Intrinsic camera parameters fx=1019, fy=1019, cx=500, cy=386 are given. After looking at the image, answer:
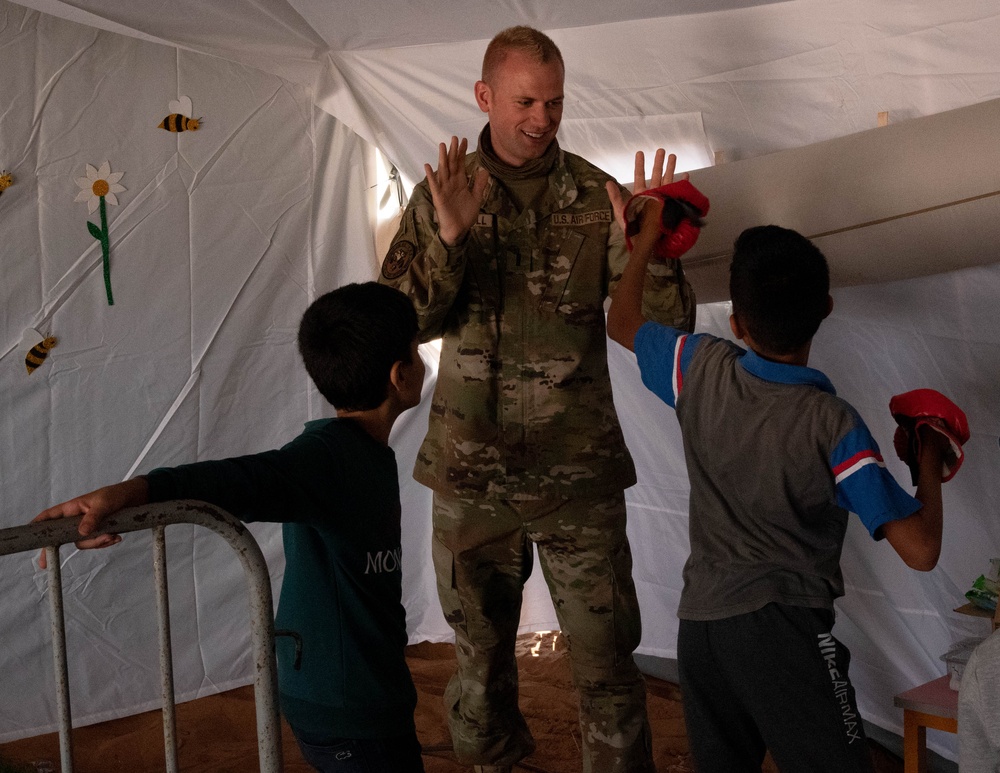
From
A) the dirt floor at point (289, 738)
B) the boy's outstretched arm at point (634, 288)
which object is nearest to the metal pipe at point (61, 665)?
the boy's outstretched arm at point (634, 288)

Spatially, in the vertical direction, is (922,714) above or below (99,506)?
below

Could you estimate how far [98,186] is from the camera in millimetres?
2902

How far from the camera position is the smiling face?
1.97 m

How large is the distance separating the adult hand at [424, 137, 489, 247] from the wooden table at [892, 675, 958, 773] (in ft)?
A: 4.38

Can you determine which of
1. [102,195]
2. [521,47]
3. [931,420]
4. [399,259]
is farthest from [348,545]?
[102,195]

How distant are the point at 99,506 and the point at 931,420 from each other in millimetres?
1189

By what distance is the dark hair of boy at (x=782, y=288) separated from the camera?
1545 millimetres

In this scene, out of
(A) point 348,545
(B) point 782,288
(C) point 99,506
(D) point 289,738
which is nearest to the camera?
(C) point 99,506

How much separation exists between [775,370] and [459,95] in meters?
1.70

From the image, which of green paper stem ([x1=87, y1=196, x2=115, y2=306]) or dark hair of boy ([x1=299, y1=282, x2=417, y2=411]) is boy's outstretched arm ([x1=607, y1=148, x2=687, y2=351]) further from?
green paper stem ([x1=87, y1=196, x2=115, y2=306])

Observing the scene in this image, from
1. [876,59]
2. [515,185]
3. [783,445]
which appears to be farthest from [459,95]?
[783,445]

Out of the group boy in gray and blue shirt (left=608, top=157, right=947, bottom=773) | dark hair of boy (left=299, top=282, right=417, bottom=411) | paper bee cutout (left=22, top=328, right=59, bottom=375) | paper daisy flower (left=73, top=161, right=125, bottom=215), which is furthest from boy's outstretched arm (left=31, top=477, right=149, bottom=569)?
paper daisy flower (left=73, top=161, right=125, bottom=215)

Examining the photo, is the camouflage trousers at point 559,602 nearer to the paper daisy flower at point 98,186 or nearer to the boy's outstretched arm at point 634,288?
the boy's outstretched arm at point 634,288

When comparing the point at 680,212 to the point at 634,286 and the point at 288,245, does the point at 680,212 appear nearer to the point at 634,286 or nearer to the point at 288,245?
the point at 634,286
